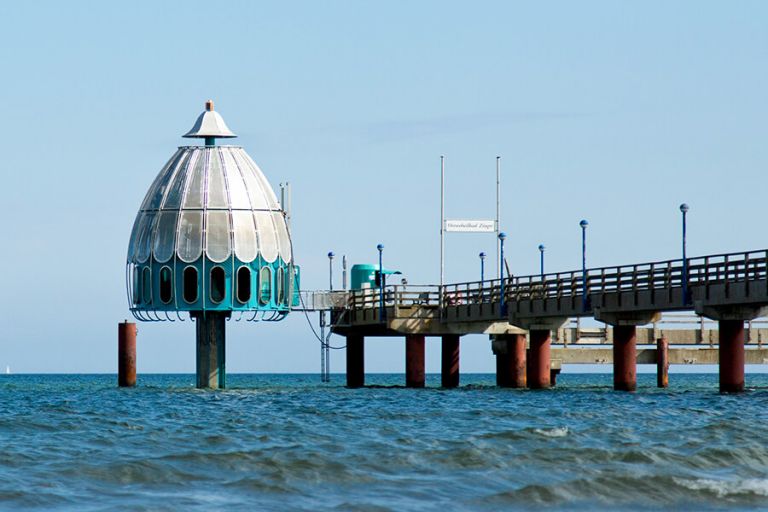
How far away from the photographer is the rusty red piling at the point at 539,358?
5606 centimetres

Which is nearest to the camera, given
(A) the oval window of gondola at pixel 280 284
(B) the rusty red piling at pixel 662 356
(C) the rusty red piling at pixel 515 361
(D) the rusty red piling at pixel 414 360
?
(A) the oval window of gondola at pixel 280 284

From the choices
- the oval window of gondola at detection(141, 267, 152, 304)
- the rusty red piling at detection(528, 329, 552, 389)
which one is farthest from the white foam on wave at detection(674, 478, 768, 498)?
the oval window of gondola at detection(141, 267, 152, 304)

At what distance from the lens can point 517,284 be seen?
182 ft

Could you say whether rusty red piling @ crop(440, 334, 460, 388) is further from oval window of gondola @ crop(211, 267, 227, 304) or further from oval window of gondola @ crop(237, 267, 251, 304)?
oval window of gondola @ crop(211, 267, 227, 304)

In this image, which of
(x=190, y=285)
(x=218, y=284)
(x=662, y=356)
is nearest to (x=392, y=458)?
(x=190, y=285)

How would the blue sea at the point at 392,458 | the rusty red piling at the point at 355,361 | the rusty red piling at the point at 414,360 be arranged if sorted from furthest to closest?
the rusty red piling at the point at 355,361 < the rusty red piling at the point at 414,360 < the blue sea at the point at 392,458

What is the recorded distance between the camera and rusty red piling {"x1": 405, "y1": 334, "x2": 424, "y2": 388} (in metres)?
60.2

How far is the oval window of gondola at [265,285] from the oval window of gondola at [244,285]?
17.7 inches

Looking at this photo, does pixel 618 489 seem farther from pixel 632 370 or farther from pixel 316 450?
pixel 632 370

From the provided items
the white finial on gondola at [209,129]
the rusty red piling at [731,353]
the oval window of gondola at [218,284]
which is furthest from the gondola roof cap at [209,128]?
the rusty red piling at [731,353]

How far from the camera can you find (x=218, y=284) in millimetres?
55875

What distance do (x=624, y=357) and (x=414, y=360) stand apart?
11.6 metres

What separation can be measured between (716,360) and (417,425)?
36.1 m

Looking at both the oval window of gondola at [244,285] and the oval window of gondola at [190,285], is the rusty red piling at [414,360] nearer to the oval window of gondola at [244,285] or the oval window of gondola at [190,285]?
the oval window of gondola at [244,285]
